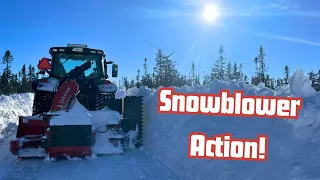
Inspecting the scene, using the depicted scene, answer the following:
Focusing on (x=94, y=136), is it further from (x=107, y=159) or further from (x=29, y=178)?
(x=29, y=178)

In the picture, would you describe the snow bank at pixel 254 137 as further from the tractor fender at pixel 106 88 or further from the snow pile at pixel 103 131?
the tractor fender at pixel 106 88

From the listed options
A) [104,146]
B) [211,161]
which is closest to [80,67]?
[104,146]

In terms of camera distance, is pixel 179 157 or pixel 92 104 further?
pixel 92 104

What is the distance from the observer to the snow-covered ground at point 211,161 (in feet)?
15.7

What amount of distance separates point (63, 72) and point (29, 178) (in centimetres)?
441

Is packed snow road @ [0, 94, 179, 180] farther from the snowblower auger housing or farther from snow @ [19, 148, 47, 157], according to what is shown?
the snowblower auger housing

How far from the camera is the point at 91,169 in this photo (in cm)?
659

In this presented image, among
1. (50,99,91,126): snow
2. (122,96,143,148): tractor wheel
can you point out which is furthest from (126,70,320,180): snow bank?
(50,99,91,126): snow

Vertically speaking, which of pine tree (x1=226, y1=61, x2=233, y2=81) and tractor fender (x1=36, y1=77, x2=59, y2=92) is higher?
pine tree (x1=226, y1=61, x2=233, y2=81)

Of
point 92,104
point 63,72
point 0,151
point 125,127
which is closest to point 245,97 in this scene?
point 125,127

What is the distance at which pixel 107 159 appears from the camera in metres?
7.43

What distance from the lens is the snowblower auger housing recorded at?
740cm

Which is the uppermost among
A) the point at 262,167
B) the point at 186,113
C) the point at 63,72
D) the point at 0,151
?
the point at 63,72

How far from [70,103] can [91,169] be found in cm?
196
